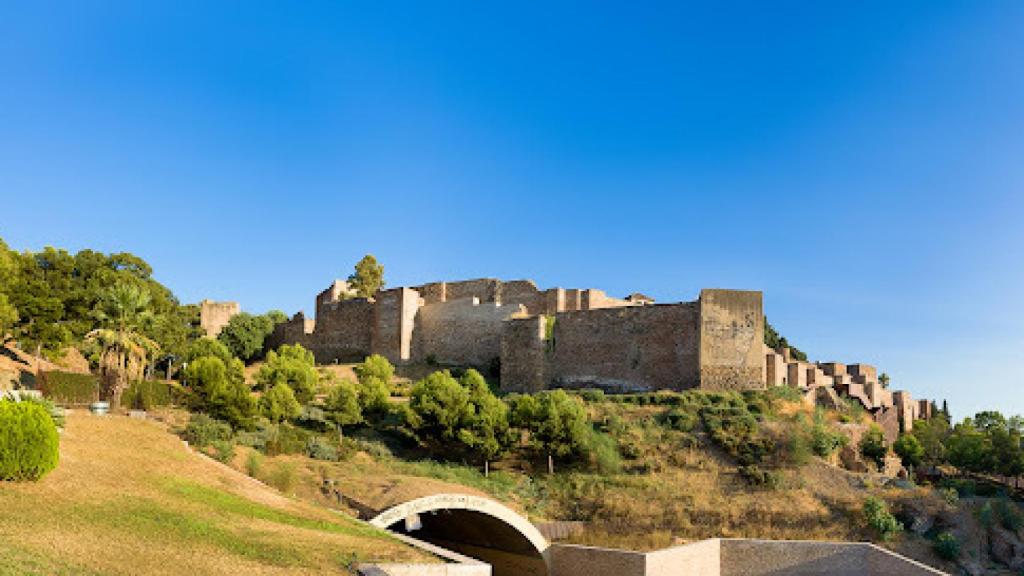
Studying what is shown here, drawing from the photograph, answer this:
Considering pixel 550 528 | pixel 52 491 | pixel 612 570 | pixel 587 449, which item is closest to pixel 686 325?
pixel 587 449

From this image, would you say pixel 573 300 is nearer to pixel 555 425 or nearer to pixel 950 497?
pixel 555 425

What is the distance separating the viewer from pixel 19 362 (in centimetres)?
3369

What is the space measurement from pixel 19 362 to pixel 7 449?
85.8ft

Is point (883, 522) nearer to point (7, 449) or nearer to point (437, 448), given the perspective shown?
point (437, 448)

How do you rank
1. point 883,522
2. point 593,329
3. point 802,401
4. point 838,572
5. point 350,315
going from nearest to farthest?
1. point 838,572
2. point 883,522
3. point 802,401
4. point 593,329
5. point 350,315

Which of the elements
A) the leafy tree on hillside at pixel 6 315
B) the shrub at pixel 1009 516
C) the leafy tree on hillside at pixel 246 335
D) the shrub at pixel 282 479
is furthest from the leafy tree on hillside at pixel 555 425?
the leafy tree on hillside at pixel 246 335

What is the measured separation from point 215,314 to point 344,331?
10.8m

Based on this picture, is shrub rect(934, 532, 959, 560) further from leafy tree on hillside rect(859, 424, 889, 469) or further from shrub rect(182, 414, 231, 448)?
shrub rect(182, 414, 231, 448)

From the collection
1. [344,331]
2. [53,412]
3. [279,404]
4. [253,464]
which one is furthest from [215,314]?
[53,412]

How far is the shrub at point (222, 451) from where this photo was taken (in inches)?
841

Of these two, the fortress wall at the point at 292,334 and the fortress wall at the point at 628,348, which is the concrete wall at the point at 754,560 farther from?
the fortress wall at the point at 292,334

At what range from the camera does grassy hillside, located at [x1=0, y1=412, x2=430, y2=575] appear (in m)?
9.64

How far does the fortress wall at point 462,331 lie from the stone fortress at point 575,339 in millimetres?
59

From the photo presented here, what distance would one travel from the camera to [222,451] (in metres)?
21.7
